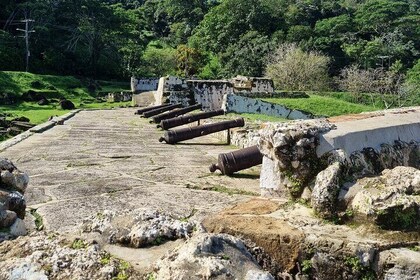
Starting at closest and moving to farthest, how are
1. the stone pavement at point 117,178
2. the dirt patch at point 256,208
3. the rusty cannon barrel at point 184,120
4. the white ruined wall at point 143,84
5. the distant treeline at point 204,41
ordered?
A: the dirt patch at point 256,208 → the stone pavement at point 117,178 → the rusty cannon barrel at point 184,120 → the white ruined wall at point 143,84 → the distant treeline at point 204,41

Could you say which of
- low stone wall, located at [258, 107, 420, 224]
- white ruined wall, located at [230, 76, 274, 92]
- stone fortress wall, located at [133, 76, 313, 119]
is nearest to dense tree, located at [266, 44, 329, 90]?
white ruined wall, located at [230, 76, 274, 92]

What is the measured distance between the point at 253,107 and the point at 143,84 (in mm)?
20768

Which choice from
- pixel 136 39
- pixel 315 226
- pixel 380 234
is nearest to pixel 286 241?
pixel 315 226

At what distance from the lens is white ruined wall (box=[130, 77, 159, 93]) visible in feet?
122

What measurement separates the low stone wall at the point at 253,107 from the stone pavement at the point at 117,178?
24.4 feet

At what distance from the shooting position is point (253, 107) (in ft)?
59.7

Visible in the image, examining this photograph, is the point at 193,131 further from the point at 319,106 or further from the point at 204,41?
the point at 204,41

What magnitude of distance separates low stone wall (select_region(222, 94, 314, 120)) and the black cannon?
11.0 m

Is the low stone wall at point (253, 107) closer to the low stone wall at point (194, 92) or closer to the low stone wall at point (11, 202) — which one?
the low stone wall at point (194, 92)

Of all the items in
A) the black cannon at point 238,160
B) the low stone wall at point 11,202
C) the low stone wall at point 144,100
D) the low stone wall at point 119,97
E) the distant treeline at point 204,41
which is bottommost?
the low stone wall at point 119,97

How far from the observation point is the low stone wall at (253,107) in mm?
17234

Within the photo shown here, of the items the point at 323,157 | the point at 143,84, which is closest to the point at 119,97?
the point at 143,84

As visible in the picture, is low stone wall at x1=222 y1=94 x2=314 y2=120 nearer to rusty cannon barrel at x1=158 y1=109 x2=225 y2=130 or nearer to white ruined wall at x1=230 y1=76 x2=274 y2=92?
white ruined wall at x1=230 y1=76 x2=274 y2=92

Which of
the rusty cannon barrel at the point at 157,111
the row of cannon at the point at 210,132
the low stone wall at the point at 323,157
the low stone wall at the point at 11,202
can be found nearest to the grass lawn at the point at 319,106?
the rusty cannon barrel at the point at 157,111
